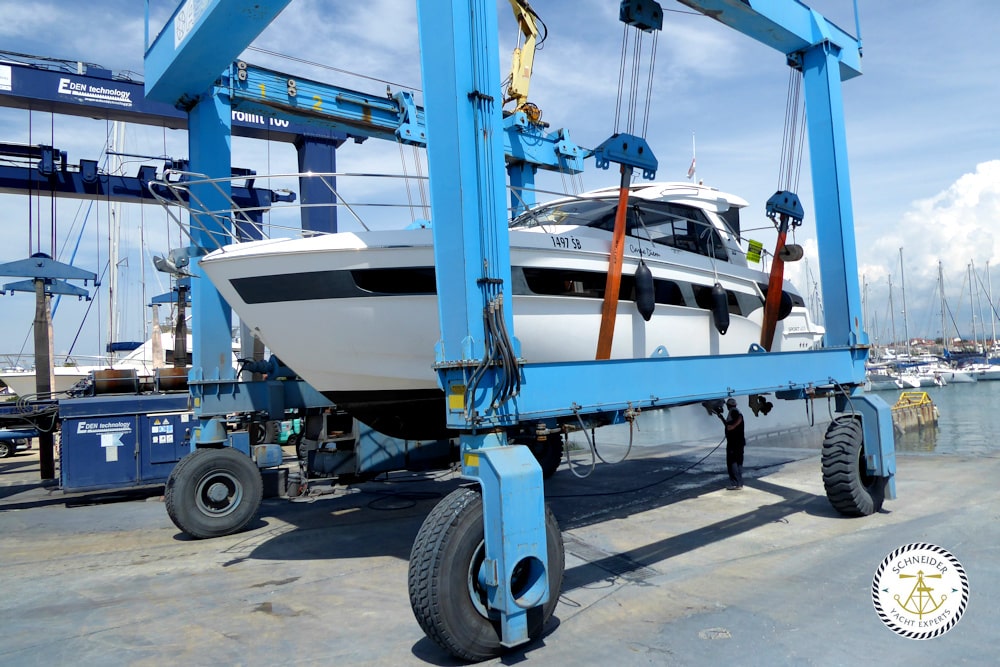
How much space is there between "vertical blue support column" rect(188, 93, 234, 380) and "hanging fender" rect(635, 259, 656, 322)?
4.27 m

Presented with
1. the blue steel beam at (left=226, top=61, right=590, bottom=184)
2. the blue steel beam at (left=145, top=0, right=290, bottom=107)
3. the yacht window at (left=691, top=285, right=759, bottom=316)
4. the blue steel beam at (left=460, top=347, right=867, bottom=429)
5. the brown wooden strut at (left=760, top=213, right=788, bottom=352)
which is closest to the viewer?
the blue steel beam at (left=460, top=347, right=867, bottom=429)

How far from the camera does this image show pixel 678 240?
7.25m

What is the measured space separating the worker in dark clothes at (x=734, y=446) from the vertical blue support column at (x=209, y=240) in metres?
5.69

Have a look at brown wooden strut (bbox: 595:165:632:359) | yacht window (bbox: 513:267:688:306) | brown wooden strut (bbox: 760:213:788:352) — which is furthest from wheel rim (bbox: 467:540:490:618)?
brown wooden strut (bbox: 760:213:788:352)

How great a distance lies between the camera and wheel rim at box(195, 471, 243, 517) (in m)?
6.75

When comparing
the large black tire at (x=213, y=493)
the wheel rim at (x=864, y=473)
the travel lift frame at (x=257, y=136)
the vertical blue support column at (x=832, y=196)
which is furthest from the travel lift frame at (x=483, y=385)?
the large black tire at (x=213, y=493)

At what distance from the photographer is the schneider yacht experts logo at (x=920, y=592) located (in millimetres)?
3873

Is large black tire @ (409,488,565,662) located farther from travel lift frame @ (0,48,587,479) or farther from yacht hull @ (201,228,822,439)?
travel lift frame @ (0,48,587,479)

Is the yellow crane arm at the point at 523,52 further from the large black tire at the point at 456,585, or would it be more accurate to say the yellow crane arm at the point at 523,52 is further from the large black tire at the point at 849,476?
the large black tire at the point at 456,585

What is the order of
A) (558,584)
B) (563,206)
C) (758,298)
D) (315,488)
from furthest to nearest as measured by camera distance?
1. (315,488)
2. (758,298)
3. (563,206)
4. (558,584)

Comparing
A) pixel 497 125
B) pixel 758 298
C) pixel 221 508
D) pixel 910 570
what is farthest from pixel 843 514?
pixel 221 508

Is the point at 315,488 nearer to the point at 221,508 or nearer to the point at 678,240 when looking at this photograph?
the point at 221,508

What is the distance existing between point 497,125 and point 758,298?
5015 millimetres

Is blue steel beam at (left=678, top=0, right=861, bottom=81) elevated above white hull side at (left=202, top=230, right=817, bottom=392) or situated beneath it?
elevated above
